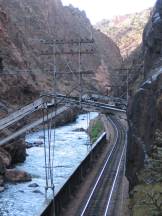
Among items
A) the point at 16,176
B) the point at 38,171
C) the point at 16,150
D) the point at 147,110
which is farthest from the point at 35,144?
the point at 147,110

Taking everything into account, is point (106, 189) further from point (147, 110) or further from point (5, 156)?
point (5, 156)

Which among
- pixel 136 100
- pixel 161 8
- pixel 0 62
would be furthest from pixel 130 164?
pixel 0 62

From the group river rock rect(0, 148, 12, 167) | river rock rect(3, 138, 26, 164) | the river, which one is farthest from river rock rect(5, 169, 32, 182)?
river rock rect(3, 138, 26, 164)

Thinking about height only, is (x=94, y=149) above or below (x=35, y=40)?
below

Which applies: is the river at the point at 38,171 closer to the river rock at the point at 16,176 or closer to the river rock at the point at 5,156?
the river rock at the point at 16,176

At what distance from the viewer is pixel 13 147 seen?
199 feet

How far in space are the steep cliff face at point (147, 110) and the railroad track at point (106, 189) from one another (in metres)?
3.92

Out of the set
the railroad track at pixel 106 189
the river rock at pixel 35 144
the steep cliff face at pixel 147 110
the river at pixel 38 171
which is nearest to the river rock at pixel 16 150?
the river at pixel 38 171

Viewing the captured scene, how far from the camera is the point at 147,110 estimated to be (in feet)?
102

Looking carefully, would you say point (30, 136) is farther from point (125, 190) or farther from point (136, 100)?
point (136, 100)

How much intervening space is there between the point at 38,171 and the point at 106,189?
11537 mm

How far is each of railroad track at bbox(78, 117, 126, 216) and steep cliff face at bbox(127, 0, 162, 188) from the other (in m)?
3.92

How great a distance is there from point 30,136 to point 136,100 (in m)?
57.8

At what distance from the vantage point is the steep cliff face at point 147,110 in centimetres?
2877
